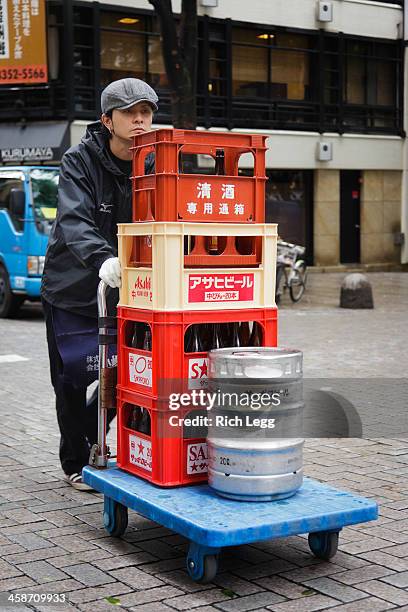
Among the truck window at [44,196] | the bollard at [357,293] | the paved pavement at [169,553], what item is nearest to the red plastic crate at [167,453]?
the paved pavement at [169,553]

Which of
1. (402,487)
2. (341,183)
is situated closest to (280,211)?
(341,183)

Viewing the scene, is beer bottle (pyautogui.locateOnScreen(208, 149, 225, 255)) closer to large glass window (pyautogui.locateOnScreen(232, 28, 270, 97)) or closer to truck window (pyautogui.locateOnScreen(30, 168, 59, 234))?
truck window (pyautogui.locateOnScreen(30, 168, 59, 234))

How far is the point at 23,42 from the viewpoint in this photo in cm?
2252

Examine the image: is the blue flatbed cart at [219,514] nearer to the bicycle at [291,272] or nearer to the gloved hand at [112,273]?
the gloved hand at [112,273]

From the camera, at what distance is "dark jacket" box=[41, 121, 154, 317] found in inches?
185

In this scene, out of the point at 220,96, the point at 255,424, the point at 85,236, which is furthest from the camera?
the point at 220,96

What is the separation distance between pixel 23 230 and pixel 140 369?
10459 millimetres

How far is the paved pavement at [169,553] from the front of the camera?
3686 mm

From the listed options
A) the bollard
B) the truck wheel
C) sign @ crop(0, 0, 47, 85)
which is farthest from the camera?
sign @ crop(0, 0, 47, 85)

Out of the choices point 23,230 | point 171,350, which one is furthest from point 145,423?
point 23,230

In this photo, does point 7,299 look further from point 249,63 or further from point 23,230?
point 249,63

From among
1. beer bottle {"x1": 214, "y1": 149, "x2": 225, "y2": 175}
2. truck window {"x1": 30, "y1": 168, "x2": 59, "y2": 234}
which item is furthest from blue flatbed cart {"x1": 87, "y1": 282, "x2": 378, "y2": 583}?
truck window {"x1": 30, "y1": 168, "x2": 59, "y2": 234}

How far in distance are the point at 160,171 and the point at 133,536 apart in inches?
66.1

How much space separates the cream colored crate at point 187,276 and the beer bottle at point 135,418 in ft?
1.66
